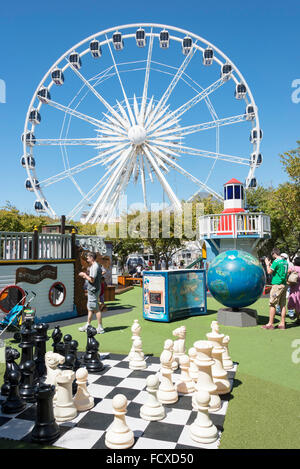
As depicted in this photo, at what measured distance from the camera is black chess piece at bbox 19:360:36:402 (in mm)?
4359

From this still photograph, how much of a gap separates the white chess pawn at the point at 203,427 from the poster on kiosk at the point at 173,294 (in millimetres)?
6181

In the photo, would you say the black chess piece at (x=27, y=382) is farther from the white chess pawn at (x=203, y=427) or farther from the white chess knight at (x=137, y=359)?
the white chess pawn at (x=203, y=427)

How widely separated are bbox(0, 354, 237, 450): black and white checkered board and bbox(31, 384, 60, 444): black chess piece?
85mm

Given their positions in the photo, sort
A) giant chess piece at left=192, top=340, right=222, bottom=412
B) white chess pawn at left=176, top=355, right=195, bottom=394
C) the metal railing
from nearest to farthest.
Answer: giant chess piece at left=192, top=340, right=222, bottom=412
white chess pawn at left=176, top=355, right=195, bottom=394
the metal railing

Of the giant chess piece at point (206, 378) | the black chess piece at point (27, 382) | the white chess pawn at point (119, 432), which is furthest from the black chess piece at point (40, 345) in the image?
the giant chess piece at point (206, 378)

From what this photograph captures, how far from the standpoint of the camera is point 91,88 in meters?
28.5

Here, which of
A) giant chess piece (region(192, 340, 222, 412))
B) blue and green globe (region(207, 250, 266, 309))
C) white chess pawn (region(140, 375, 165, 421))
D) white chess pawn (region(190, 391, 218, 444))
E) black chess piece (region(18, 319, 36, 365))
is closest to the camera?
white chess pawn (region(190, 391, 218, 444))

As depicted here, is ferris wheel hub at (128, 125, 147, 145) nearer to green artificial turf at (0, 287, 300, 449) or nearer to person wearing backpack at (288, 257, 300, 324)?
green artificial turf at (0, 287, 300, 449)

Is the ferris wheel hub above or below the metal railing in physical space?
above

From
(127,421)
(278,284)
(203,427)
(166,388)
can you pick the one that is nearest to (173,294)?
(278,284)

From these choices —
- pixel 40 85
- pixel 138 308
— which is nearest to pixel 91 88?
pixel 40 85

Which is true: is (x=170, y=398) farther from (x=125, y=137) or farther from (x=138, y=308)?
(x=125, y=137)

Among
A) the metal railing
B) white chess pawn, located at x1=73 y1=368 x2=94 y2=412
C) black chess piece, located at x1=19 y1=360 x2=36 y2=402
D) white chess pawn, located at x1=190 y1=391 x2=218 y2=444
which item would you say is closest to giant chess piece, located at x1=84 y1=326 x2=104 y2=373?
black chess piece, located at x1=19 y1=360 x2=36 y2=402

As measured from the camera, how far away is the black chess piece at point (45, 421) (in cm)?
338
